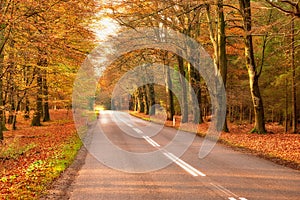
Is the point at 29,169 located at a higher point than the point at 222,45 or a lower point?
lower

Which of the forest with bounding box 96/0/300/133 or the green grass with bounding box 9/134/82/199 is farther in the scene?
the forest with bounding box 96/0/300/133

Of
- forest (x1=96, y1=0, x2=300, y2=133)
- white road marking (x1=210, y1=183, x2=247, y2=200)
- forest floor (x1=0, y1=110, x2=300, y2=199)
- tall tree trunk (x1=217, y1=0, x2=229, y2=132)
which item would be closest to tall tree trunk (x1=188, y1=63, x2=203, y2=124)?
forest (x1=96, y1=0, x2=300, y2=133)

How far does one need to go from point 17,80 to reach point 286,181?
14.2 m

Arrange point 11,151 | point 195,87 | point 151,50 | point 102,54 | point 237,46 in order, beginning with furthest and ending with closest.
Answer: point 151,50 → point 195,87 → point 237,46 → point 102,54 → point 11,151

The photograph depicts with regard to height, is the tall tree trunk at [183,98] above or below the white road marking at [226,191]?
above

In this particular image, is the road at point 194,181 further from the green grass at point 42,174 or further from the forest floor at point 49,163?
the green grass at point 42,174

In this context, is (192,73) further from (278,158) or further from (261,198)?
(261,198)

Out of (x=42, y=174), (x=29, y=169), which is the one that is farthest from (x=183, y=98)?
(x=42, y=174)

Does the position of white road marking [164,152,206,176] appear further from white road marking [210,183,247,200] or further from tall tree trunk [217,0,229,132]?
tall tree trunk [217,0,229,132]

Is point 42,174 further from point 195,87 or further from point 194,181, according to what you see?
point 195,87

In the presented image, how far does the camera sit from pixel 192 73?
30688 millimetres

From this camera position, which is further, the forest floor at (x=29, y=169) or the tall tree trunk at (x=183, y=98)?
the tall tree trunk at (x=183, y=98)

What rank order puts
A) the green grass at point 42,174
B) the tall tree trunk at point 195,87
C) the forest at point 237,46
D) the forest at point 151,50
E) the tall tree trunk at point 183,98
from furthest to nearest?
1. the tall tree trunk at point 183,98
2. the tall tree trunk at point 195,87
3. the forest at point 237,46
4. the forest at point 151,50
5. the green grass at point 42,174

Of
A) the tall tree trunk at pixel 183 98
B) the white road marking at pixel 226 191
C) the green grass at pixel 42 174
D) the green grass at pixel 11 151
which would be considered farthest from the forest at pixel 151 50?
the white road marking at pixel 226 191
